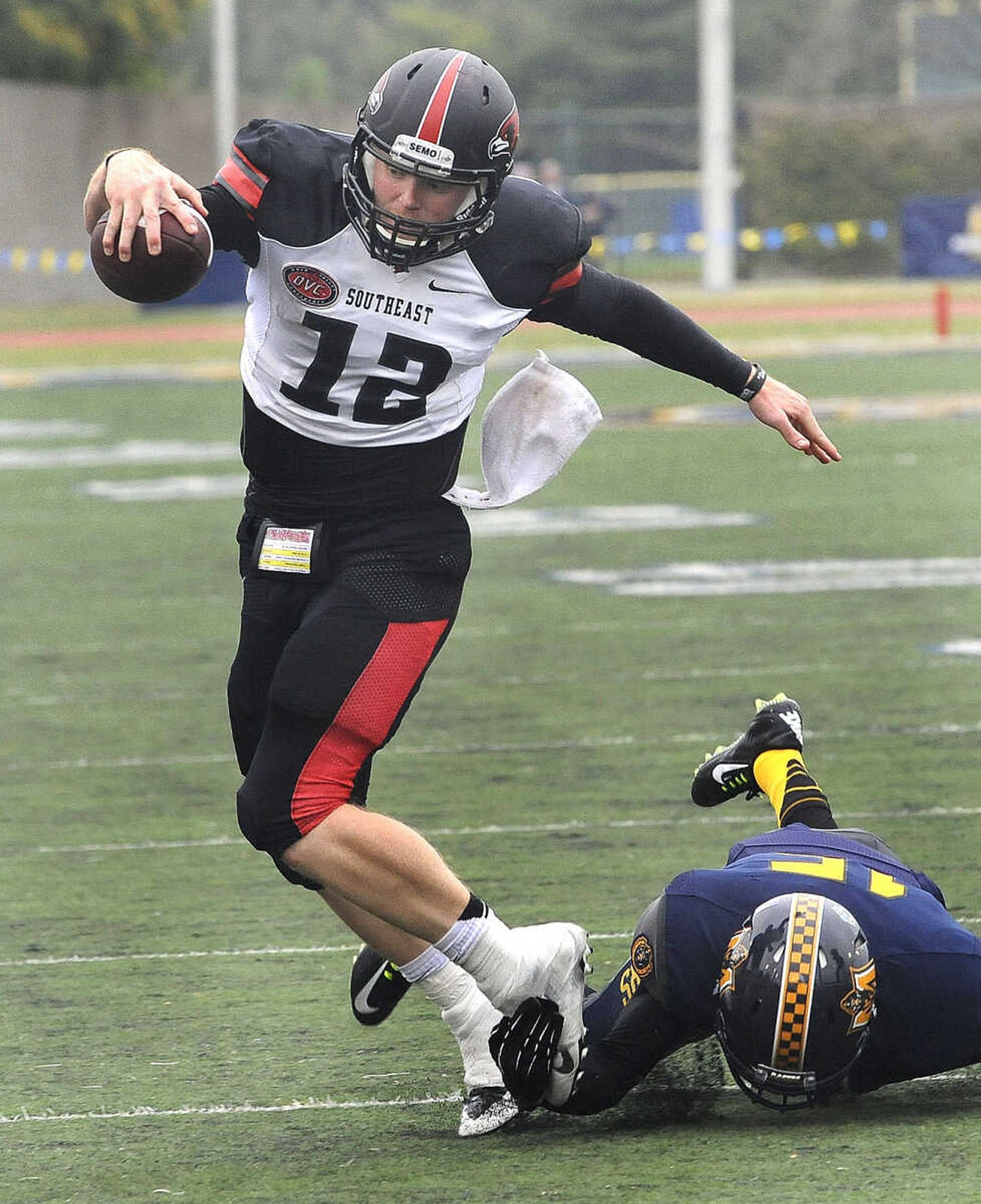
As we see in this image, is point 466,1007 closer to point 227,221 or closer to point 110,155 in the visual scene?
point 227,221

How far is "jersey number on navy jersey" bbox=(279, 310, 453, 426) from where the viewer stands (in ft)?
13.6

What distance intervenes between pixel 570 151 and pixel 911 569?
91.8ft

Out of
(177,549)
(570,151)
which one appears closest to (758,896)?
(177,549)

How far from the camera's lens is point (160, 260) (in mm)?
3945

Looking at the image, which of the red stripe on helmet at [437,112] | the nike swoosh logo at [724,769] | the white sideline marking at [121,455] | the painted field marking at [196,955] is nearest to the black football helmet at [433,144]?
the red stripe on helmet at [437,112]

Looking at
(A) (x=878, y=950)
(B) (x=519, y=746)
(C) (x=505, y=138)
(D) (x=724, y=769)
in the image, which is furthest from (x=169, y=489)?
(A) (x=878, y=950)

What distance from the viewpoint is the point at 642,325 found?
14.7 feet

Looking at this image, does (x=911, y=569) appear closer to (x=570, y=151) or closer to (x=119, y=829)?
(x=119, y=829)

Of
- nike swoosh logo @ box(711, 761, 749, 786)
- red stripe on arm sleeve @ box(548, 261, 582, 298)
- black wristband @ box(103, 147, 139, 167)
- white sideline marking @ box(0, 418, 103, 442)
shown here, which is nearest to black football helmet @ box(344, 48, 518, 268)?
red stripe on arm sleeve @ box(548, 261, 582, 298)

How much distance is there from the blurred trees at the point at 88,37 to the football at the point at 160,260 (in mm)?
34911

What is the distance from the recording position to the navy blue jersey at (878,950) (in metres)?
3.70

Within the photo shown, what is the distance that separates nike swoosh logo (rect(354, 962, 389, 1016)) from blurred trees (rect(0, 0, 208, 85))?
3494cm

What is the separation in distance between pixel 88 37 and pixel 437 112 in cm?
3665

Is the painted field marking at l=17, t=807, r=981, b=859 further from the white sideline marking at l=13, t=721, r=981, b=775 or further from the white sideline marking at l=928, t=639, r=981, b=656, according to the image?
the white sideline marking at l=928, t=639, r=981, b=656
